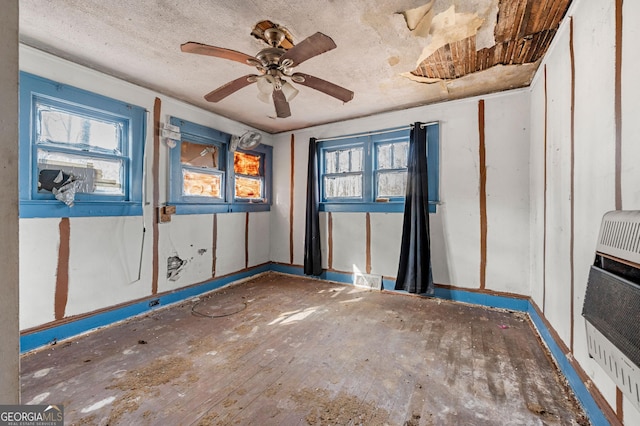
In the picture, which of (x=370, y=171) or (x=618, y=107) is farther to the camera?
(x=370, y=171)

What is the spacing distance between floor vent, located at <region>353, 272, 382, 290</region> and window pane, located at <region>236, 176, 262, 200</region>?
2262 mm

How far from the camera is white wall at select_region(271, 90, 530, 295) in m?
3.20

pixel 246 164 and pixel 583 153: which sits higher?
pixel 246 164

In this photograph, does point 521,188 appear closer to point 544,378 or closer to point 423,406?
point 544,378

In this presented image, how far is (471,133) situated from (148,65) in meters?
3.74

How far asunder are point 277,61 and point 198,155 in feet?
7.50

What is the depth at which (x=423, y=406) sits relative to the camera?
171 centimetres

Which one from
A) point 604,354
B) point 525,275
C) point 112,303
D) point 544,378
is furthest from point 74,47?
point 525,275

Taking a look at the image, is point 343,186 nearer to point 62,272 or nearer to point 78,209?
point 78,209

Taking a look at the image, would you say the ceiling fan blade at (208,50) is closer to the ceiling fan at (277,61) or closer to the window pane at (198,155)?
the ceiling fan at (277,61)

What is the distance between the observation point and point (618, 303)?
1028 millimetres

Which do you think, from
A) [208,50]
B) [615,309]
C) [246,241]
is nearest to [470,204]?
[615,309]

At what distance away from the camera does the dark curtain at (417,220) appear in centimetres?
357

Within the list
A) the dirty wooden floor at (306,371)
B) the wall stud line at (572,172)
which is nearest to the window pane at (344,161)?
the dirty wooden floor at (306,371)
